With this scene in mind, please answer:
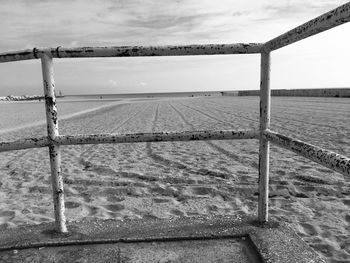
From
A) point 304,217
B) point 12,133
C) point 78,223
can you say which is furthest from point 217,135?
point 12,133

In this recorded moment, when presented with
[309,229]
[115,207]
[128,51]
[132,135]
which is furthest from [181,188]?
[128,51]

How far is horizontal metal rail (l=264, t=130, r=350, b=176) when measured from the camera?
4.02ft


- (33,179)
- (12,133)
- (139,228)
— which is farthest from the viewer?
(12,133)

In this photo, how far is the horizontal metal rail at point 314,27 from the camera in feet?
3.83

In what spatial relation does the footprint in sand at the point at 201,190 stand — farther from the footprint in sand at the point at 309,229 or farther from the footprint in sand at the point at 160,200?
the footprint in sand at the point at 309,229

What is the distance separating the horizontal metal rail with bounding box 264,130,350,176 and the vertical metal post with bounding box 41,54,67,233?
51.9 inches

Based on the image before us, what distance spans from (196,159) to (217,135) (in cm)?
355

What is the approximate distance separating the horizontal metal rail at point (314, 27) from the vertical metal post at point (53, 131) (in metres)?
1.31

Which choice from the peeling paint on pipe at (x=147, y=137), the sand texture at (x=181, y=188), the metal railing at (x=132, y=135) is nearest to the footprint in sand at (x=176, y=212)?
the sand texture at (x=181, y=188)

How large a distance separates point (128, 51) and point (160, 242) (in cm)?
119

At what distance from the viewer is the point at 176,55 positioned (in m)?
1.96

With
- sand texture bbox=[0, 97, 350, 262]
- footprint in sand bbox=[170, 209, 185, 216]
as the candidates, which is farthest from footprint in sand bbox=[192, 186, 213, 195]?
footprint in sand bbox=[170, 209, 185, 216]

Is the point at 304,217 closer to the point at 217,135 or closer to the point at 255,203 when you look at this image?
the point at 255,203

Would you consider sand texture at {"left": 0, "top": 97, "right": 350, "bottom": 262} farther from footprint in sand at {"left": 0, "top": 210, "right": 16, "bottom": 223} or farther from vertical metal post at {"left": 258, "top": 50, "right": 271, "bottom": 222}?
vertical metal post at {"left": 258, "top": 50, "right": 271, "bottom": 222}
